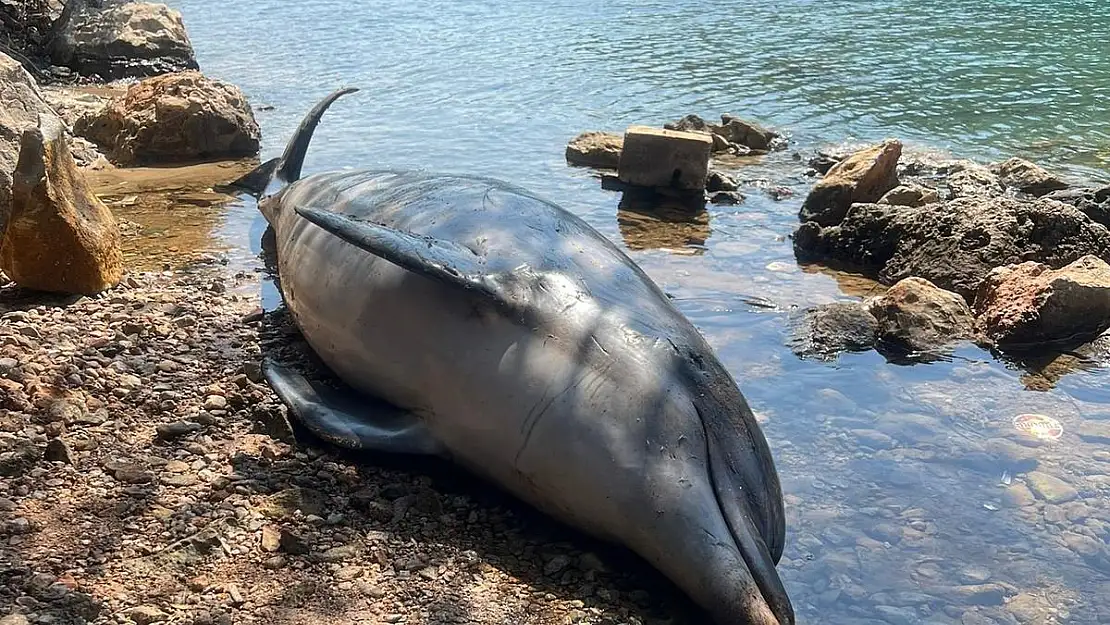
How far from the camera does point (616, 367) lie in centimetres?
397

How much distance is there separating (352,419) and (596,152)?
705cm

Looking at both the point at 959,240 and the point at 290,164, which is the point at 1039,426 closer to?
the point at 959,240

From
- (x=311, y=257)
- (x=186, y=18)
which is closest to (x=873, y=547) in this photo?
(x=311, y=257)

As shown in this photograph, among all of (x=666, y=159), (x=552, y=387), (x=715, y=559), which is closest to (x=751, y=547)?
(x=715, y=559)

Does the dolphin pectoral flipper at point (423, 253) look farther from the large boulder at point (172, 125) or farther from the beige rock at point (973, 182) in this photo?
the beige rock at point (973, 182)

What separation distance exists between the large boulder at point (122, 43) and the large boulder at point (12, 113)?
23.0 feet

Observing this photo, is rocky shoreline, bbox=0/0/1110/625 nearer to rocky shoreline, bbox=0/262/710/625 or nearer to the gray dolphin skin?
rocky shoreline, bbox=0/262/710/625

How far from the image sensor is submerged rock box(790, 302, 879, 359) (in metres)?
6.22

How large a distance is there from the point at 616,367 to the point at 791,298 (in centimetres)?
359

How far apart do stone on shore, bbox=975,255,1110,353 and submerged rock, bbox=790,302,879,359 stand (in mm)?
759

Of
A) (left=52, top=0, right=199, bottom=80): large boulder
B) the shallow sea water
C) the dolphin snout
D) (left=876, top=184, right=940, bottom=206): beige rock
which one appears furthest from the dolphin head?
(left=52, top=0, right=199, bottom=80): large boulder

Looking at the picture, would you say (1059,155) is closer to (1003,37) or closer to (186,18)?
(1003,37)

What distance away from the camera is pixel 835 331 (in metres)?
6.36

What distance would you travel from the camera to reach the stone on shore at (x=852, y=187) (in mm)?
9297
